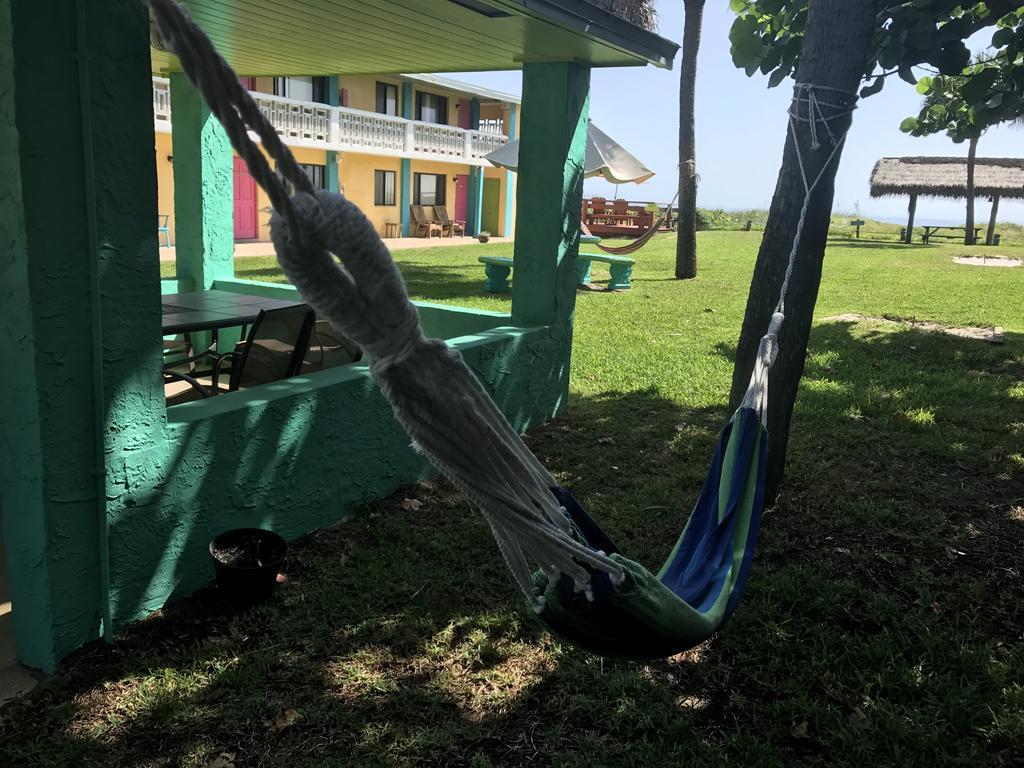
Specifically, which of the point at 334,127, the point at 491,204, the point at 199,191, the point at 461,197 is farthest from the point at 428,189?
the point at 199,191

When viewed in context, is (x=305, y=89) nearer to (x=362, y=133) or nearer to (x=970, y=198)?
(x=362, y=133)

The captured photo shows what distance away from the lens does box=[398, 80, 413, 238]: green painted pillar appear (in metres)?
24.5

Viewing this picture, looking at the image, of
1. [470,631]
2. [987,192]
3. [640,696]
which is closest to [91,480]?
[470,631]

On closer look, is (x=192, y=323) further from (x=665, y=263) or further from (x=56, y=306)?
(x=665, y=263)

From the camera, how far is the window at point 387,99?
955 inches

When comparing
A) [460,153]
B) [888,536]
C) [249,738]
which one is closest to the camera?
[249,738]

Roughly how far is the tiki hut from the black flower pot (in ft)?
104

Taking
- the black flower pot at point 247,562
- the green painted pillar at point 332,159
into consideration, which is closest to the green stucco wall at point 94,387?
the black flower pot at point 247,562

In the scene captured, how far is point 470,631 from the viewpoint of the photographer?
329cm

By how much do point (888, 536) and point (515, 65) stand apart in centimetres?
402

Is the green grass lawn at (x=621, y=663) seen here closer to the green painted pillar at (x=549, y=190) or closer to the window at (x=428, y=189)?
the green painted pillar at (x=549, y=190)

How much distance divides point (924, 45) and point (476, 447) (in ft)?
11.5

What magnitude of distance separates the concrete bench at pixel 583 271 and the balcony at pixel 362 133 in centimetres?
735

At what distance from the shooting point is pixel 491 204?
95.3 ft
